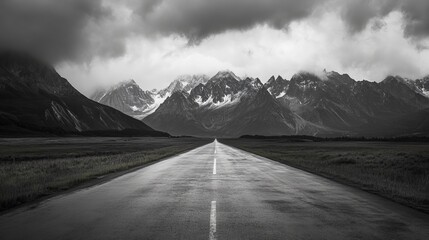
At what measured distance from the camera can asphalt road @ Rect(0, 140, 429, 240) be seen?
752 centimetres

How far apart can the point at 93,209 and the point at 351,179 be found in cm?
1303

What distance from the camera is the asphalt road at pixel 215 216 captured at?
7.52m

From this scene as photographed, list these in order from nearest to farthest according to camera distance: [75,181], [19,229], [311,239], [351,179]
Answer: [311,239] < [19,229] < [75,181] < [351,179]

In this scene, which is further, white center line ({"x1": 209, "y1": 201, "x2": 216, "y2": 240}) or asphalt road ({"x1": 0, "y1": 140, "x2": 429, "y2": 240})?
asphalt road ({"x1": 0, "y1": 140, "x2": 429, "y2": 240})

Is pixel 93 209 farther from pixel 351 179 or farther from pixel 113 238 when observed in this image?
pixel 351 179

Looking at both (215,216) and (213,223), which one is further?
(215,216)

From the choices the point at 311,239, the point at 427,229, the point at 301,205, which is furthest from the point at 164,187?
the point at 427,229

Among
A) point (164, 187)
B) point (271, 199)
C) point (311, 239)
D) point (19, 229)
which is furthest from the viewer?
point (164, 187)

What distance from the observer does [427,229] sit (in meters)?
7.97

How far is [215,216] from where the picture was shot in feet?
30.0

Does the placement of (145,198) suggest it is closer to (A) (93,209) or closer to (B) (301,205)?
(A) (93,209)

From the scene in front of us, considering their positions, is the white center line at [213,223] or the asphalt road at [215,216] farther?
the asphalt road at [215,216]

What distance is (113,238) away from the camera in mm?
7117

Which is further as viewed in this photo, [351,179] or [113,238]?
[351,179]
